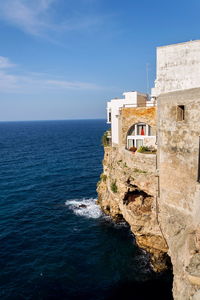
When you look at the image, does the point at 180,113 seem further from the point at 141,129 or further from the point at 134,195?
the point at 141,129

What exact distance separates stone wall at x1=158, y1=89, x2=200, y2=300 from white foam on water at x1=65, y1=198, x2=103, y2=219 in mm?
20371

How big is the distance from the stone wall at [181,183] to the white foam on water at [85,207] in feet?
66.8

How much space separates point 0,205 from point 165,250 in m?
26.8

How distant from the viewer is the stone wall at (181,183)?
14.8m

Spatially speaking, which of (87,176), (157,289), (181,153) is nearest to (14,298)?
(157,289)

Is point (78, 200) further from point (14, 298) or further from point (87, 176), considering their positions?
point (14, 298)

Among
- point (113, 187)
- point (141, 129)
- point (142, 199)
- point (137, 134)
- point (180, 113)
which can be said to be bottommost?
point (113, 187)

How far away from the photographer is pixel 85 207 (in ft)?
132

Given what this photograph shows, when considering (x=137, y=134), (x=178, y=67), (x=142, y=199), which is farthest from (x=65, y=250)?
(x=178, y=67)

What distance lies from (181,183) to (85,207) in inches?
1020

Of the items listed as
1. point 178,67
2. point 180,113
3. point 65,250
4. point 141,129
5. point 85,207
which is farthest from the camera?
point 85,207

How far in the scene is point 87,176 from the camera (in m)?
56.1

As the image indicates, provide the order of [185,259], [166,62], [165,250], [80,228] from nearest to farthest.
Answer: [185,259] → [166,62] → [165,250] → [80,228]

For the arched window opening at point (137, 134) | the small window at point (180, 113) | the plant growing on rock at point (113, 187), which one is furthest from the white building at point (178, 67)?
the plant growing on rock at point (113, 187)
